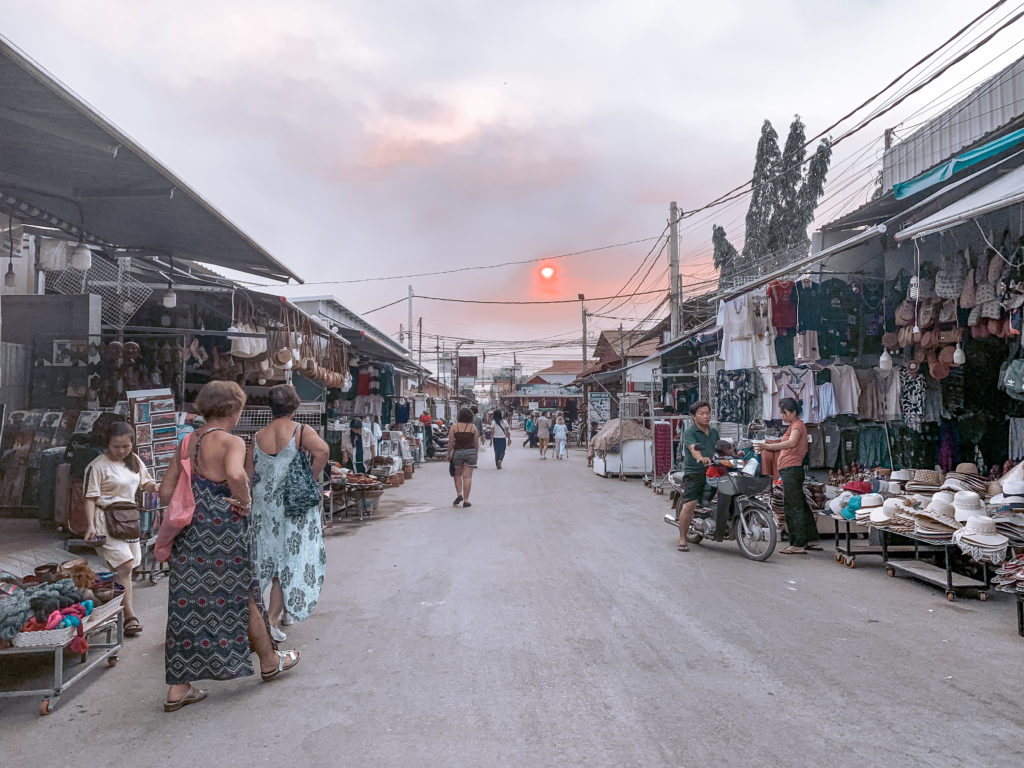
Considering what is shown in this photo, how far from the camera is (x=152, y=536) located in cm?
727

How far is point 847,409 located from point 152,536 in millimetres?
9245

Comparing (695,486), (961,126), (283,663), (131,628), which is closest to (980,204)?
(695,486)

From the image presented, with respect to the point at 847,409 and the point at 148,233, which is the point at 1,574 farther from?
the point at 847,409

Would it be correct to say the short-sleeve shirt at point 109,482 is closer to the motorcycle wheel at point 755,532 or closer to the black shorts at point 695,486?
the black shorts at point 695,486

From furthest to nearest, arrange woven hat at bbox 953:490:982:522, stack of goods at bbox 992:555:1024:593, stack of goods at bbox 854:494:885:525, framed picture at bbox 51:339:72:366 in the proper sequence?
framed picture at bbox 51:339:72:366, stack of goods at bbox 854:494:885:525, woven hat at bbox 953:490:982:522, stack of goods at bbox 992:555:1024:593

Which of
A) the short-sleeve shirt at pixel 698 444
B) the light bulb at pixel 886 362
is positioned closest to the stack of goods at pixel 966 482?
the light bulb at pixel 886 362

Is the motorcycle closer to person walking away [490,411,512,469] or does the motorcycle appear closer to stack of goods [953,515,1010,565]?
stack of goods [953,515,1010,565]

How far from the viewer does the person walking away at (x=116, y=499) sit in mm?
5062

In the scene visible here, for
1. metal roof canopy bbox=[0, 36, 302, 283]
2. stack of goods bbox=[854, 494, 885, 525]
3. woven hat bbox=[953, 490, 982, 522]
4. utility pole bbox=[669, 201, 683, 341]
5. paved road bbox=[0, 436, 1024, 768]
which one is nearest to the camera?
paved road bbox=[0, 436, 1024, 768]

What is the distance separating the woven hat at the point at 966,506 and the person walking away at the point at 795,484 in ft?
6.56

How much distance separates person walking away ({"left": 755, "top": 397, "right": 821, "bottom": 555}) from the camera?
27.9 feet

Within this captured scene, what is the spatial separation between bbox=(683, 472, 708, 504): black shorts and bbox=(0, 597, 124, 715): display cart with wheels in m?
6.34

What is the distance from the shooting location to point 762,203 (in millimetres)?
32062

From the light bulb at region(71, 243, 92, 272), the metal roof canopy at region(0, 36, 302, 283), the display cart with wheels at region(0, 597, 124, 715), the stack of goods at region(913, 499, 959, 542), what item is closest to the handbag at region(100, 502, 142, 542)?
the display cart with wheels at region(0, 597, 124, 715)
